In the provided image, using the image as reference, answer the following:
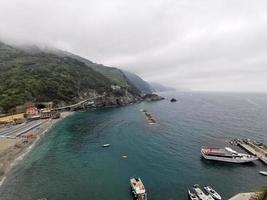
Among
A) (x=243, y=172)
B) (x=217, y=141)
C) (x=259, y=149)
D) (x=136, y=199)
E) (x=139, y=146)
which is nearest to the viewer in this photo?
(x=136, y=199)

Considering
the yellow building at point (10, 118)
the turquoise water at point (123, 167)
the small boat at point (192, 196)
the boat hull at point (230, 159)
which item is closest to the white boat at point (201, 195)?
the small boat at point (192, 196)

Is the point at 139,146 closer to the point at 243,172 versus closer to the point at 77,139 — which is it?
the point at 77,139

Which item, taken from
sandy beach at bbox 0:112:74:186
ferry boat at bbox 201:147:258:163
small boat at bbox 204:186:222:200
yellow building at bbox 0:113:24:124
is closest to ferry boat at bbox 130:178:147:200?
→ small boat at bbox 204:186:222:200

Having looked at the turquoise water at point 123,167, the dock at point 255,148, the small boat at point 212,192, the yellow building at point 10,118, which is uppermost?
the yellow building at point 10,118

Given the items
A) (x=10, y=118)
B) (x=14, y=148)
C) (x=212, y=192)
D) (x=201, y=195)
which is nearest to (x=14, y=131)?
(x=10, y=118)

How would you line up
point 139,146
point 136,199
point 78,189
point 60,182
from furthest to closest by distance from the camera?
point 139,146 < point 60,182 < point 78,189 < point 136,199

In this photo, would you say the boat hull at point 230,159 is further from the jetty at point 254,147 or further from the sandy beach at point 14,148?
the sandy beach at point 14,148

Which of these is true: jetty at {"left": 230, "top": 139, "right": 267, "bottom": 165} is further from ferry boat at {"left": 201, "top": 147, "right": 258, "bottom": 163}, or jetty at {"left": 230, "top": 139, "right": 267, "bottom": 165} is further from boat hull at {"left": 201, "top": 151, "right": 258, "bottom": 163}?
ferry boat at {"left": 201, "top": 147, "right": 258, "bottom": 163}

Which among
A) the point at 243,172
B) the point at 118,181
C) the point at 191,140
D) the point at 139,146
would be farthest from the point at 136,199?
the point at 191,140
